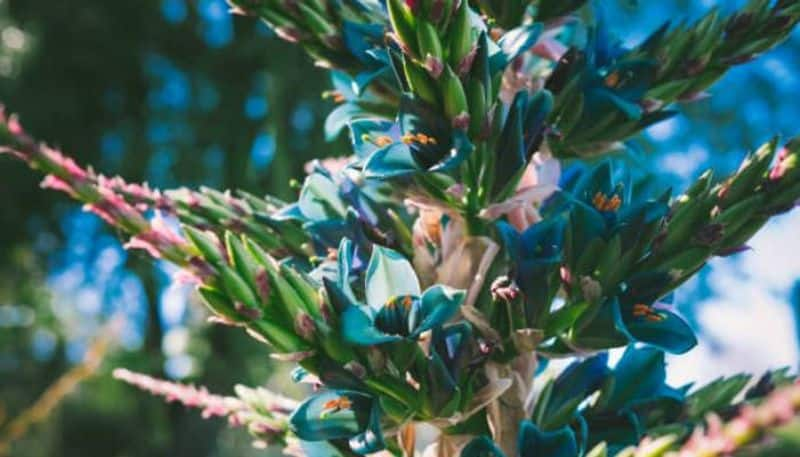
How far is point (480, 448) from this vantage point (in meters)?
1.16

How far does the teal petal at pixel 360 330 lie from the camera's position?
3.45 ft

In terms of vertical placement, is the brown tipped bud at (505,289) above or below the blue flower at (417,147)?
below

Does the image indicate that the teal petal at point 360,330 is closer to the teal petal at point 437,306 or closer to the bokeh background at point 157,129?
the teal petal at point 437,306

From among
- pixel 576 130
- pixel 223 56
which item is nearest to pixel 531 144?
pixel 576 130

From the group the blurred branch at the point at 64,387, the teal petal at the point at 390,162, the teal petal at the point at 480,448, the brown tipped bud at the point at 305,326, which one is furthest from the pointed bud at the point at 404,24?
the blurred branch at the point at 64,387

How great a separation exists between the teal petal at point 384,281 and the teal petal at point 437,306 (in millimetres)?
39

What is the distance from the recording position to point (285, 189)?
6.23 meters

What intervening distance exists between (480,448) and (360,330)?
0.24m

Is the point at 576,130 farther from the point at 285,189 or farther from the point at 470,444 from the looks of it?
the point at 285,189

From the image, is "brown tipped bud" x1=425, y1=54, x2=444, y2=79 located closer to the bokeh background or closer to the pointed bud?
the pointed bud

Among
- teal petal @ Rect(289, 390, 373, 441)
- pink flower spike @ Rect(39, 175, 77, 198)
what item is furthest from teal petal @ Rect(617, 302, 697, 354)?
pink flower spike @ Rect(39, 175, 77, 198)

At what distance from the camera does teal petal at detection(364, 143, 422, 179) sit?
122cm

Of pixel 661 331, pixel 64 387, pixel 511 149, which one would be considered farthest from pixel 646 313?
pixel 64 387

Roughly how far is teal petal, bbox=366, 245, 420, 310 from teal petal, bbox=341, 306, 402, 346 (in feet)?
→ 0.26
